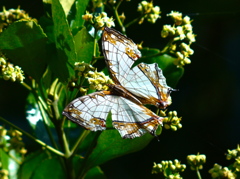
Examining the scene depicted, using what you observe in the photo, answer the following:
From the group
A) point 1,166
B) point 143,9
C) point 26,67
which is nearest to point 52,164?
point 1,166

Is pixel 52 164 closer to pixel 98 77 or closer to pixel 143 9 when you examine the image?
pixel 98 77

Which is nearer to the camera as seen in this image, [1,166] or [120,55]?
[120,55]

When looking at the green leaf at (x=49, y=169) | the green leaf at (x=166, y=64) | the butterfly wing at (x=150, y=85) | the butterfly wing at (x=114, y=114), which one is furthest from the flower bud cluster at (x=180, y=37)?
the green leaf at (x=49, y=169)

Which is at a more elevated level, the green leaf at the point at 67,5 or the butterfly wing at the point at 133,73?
the green leaf at the point at 67,5

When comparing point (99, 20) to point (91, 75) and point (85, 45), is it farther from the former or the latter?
point (91, 75)

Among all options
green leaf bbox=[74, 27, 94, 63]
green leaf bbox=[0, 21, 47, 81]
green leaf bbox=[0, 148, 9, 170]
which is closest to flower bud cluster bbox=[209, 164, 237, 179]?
green leaf bbox=[74, 27, 94, 63]

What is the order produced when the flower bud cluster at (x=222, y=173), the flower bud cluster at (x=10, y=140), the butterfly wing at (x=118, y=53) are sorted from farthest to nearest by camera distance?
the flower bud cluster at (x=10, y=140)
the butterfly wing at (x=118, y=53)
the flower bud cluster at (x=222, y=173)

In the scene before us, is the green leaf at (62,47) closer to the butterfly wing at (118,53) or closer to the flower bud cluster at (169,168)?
the butterfly wing at (118,53)

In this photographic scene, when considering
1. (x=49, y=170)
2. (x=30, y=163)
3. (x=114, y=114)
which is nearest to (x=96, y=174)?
(x=49, y=170)
